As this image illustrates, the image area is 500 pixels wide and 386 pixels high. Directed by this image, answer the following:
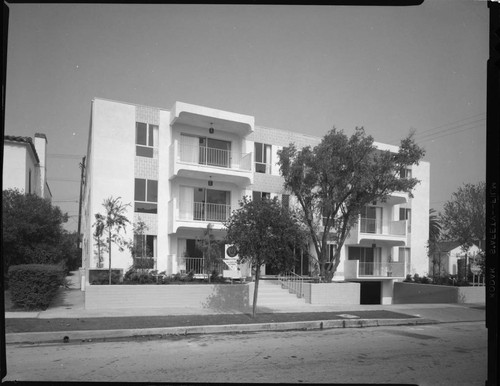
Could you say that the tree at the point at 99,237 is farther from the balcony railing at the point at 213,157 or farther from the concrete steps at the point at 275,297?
the concrete steps at the point at 275,297

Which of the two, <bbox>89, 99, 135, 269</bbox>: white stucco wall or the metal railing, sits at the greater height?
<bbox>89, 99, 135, 269</bbox>: white stucco wall

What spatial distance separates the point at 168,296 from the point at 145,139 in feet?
27.4

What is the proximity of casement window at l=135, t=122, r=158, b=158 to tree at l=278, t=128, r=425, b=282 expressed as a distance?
590 cm

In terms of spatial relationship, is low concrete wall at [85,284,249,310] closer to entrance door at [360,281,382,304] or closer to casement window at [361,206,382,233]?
casement window at [361,206,382,233]

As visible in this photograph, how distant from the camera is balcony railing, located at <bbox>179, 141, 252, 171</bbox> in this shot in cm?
2139

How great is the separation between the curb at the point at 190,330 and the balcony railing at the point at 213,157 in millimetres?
10241

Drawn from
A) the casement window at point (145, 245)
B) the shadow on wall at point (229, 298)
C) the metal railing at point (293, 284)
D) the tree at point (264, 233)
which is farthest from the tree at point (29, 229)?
the metal railing at point (293, 284)

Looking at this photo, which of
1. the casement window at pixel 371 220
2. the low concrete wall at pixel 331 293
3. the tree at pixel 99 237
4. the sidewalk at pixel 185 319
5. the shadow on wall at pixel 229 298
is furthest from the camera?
the casement window at pixel 371 220

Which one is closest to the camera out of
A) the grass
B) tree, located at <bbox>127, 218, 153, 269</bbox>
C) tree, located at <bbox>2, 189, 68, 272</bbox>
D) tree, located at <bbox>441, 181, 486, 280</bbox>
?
tree, located at <bbox>441, 181, 486, 280</bbox>

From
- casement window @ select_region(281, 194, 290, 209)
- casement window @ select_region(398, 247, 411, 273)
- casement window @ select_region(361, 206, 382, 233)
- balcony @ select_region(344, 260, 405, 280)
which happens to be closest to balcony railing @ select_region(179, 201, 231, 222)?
casement window @ select_region(281, 194, 290, 209)

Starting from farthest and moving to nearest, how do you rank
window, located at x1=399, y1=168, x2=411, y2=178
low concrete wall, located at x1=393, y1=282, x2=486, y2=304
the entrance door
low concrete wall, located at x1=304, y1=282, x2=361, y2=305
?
the entrance door < window, located at x1=399, y1=168, x2=411, y2=178 < low concrete wall, located at x1=393, y1=282, x2=486, y2=304 < low concrete wall, located at x1=304, y1=282, x2=361, y2=305

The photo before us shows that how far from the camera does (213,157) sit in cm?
2180

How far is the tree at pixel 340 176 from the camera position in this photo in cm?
1847

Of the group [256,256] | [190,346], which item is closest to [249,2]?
[190,346]
